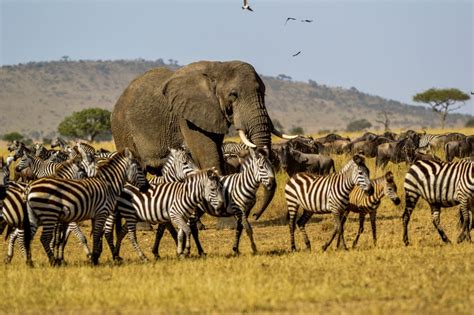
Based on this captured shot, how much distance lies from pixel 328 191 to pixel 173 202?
2.50 m

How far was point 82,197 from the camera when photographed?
13.8m

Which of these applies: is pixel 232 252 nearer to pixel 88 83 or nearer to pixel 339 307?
pixel 339 307

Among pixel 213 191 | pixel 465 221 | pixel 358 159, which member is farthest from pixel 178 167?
pixel 465 221

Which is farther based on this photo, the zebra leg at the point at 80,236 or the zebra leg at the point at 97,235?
the zebra leg at the point at 80,236

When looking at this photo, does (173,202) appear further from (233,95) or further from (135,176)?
(233,95)

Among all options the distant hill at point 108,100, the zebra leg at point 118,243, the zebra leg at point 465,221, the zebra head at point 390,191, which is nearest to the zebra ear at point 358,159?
the zebra head at point 390,191

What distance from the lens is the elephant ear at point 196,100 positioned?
19.8 meters

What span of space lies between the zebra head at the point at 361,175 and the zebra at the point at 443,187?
1.15 meters

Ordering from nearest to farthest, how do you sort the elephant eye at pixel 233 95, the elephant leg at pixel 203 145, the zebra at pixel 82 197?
1. the zebra at pixel 82 197
2. the elephant eye at pixel 233 95
3. the elephant leg at pixel 203 145

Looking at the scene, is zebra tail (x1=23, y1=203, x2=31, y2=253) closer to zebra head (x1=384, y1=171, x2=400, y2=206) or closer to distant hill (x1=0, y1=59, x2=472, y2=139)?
zebra head (x1=384, y1=171, x2=400, y2=206)

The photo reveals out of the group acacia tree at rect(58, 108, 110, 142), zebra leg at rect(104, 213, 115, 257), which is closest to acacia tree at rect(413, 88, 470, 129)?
acacia tree at rect(58, 108, 110, 142)

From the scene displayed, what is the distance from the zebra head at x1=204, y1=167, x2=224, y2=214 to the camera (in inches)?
571

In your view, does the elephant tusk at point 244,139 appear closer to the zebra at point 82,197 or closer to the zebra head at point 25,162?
the zebra at point 82,197

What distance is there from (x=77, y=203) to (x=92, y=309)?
11.5ft
